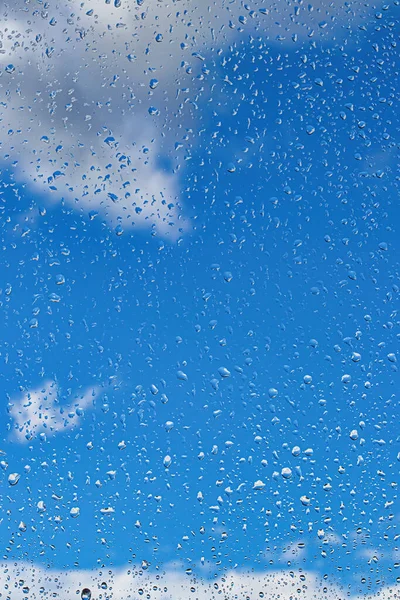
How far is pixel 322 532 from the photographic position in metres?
4.15

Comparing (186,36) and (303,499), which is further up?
(186,36)

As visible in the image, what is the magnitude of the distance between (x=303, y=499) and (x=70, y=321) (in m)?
2.04

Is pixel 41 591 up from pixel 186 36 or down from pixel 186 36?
down

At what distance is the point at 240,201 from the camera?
4.13m

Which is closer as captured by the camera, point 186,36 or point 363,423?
point 186,36

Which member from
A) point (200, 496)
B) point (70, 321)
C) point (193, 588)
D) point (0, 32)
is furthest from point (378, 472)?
point (0, 32)

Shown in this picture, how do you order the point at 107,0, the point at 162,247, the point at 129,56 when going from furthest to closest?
the point at 162,247 → the point at 129,56 → the point at 107,0

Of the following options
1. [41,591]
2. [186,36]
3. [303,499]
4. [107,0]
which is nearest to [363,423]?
[303,499]

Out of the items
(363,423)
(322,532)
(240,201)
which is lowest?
(322,532)

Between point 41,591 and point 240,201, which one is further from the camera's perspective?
point 240,201

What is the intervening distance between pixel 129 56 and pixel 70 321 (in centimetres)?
184

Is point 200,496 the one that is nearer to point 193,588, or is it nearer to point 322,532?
point 193,588

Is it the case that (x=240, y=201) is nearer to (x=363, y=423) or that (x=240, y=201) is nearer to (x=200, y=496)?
(x=363, y=423)

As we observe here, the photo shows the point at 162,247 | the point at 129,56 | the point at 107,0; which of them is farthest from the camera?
the point at 162,247
